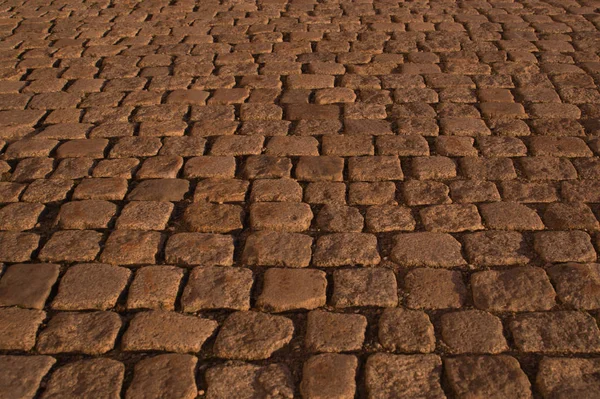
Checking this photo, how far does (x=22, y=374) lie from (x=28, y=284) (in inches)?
24.4

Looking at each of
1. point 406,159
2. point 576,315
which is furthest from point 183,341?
point 406,159

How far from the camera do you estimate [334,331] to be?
3.00m

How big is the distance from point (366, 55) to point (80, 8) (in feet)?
10.9

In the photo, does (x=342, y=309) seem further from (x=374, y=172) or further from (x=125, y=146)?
(x=125, y=146)

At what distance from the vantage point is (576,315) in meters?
3.05

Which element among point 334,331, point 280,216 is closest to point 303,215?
point 280,216

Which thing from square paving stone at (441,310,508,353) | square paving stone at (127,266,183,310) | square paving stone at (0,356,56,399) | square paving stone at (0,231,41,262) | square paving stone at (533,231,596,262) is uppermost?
square paving stone at (0,356,56,399)

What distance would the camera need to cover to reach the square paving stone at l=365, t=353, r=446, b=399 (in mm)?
2686

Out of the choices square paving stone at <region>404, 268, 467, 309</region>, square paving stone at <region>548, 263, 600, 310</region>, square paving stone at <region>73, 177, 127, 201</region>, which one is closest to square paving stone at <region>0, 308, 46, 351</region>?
square paving stone at <region>73, 177, 127, 201</region>

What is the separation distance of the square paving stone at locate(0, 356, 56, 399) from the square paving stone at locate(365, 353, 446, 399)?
123 centimetres

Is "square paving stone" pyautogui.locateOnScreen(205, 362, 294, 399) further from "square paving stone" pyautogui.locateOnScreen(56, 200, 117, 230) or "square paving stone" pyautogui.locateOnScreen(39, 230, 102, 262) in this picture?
"square paving stone" pyautogui.locateOnScreen(56, 200, 117, 230)

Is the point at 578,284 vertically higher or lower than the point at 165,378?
lower

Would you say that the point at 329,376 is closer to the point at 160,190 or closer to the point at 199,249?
the point at 199,249

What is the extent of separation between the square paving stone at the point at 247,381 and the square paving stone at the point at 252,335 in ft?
0.23
